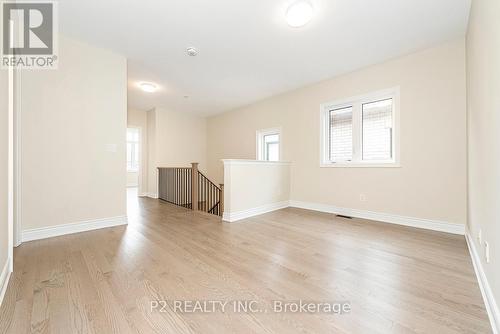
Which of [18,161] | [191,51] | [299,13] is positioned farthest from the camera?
[191,51]

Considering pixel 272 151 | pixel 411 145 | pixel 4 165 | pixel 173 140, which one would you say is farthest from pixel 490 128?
pixel 173 140

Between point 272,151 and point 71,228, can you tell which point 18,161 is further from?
point 272,151

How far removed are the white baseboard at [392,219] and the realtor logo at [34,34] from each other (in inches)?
191

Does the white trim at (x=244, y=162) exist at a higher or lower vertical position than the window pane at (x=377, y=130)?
lower

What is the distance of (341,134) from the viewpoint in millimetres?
4082

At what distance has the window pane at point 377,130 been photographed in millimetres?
3477

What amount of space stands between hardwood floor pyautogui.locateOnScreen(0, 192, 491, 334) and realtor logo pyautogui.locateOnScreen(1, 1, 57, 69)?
7.35 ft

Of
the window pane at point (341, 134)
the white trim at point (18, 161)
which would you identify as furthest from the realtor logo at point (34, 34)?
the window pane at point (341, 134)

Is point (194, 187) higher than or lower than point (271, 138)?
lower

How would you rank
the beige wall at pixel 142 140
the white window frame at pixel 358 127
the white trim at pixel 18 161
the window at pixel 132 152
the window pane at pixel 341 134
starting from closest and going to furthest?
the white trim at pixel 18 161 → the white window frame at pixel 358 127 → the window pane at pixel 341 134 → the beige wall at pixel 142 140 → the window at pixel 132 152

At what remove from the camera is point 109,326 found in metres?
1.17

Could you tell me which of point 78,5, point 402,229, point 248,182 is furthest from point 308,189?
point 78,5

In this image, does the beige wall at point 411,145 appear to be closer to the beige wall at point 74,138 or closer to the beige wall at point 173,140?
the beige wall at point 74,138

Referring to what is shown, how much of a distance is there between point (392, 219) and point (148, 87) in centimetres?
546
